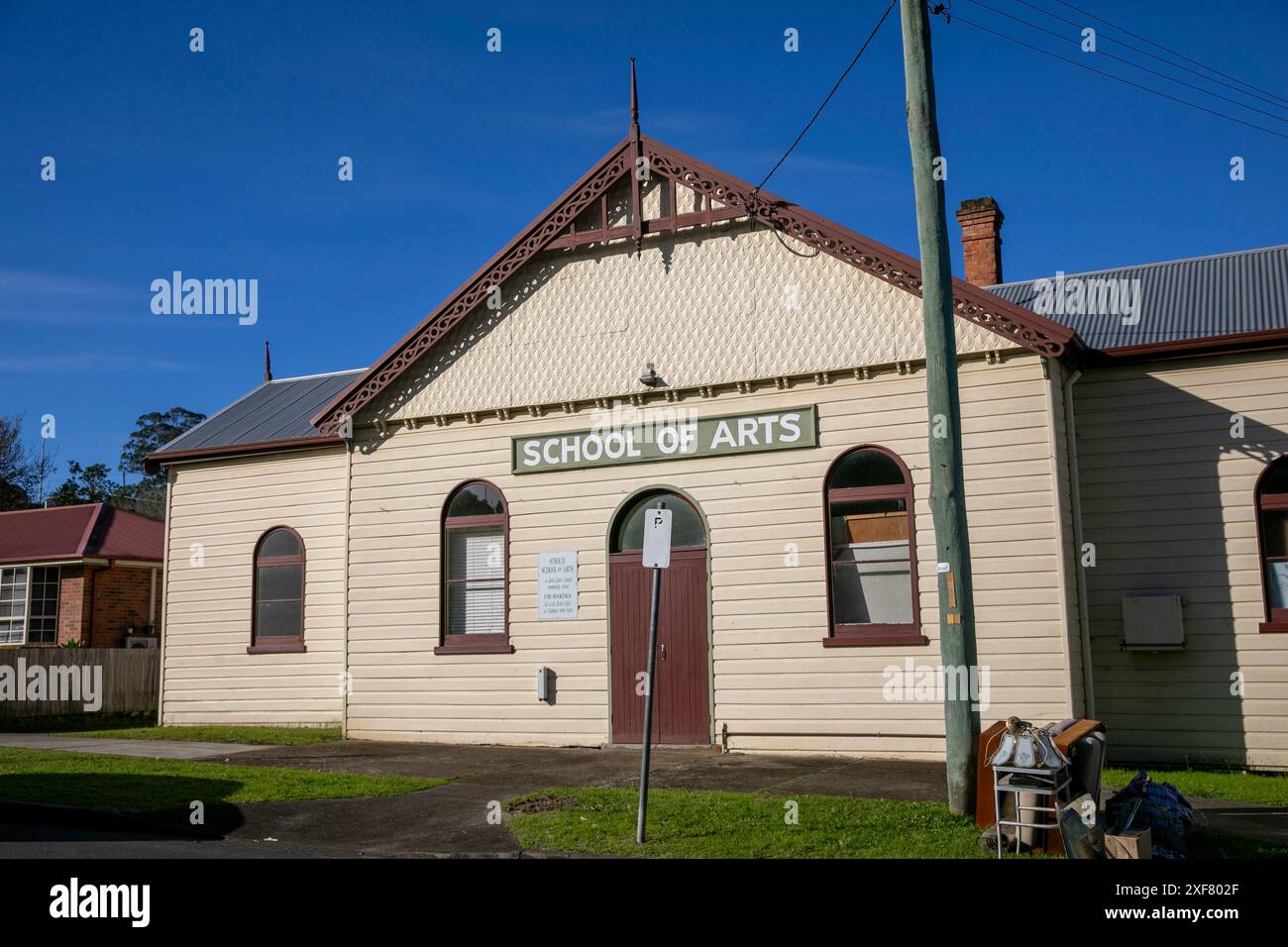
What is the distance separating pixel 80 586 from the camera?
24.4 metres

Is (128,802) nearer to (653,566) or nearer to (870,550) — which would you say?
(653,566)

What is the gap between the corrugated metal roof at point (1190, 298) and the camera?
1437 centimetres

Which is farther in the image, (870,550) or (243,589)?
(243,589)

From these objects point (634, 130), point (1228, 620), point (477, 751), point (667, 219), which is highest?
point (634, 130)

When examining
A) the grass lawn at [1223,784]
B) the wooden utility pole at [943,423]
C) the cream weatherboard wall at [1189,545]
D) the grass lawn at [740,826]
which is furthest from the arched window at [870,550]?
the wooden utility pole at [943,423]

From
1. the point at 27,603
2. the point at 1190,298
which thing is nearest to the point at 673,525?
the point at 1190,298

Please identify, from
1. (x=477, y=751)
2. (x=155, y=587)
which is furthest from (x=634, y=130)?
(x=155, y=587)

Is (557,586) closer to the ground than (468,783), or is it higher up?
higher up

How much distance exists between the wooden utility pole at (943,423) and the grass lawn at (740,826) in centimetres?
68

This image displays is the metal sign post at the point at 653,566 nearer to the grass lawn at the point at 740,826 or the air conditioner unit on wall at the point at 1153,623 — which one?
the grass lawn at the point at 740,826

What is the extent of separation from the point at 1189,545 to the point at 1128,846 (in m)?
7.35
